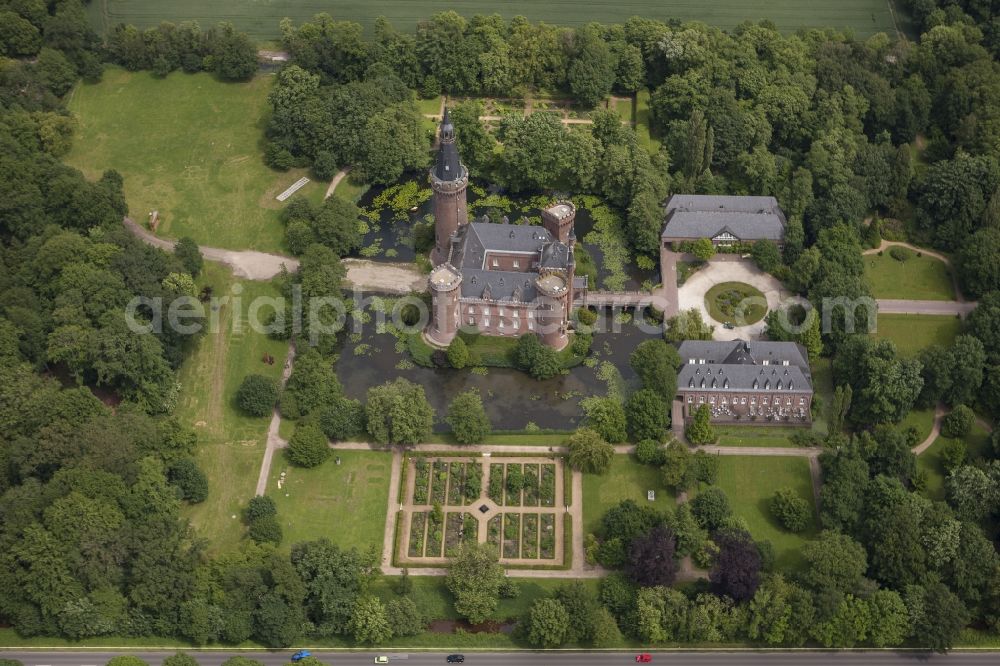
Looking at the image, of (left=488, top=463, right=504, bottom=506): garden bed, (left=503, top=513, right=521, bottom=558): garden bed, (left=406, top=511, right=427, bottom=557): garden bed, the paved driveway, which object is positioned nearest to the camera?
(left=503, top=513, right=521, bottom=558): garden bed

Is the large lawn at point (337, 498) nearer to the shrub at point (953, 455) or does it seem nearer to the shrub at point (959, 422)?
the shrub at point (953, 455)

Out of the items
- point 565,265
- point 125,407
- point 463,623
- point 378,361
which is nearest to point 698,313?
point 565,265

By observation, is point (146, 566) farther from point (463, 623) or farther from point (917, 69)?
point (917, 69)

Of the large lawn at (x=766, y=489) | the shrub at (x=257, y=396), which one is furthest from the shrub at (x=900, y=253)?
the shrub at (x=257, y=396)

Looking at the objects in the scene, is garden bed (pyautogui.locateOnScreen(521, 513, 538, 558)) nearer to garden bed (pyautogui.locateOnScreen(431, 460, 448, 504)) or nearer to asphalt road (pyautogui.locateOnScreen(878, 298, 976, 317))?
garden bed (pyautogui.locateOnScreen(431, 460, 448, 504))

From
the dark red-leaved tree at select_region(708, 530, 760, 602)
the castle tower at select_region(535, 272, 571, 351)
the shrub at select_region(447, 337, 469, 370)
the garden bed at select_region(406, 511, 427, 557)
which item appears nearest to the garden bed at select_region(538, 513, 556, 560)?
the garden bed at select_region(406, 511, 427, 557)

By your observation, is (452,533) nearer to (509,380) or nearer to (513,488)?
(513,488)
